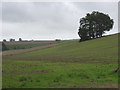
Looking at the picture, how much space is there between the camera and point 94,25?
309 feet

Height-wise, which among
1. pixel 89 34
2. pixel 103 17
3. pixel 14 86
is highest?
pixel 103 17

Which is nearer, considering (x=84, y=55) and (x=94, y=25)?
(x=84, y=55)

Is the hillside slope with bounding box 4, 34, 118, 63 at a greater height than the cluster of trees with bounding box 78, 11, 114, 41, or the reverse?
the cluster of trees with bounding box 78, 11, 114, 41

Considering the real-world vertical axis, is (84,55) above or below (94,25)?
→ below

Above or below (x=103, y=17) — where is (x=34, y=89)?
below

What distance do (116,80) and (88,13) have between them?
89.0 m

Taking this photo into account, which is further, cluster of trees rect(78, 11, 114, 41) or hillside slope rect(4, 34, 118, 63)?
cluster of trees rect(78, 11, 114, 41)

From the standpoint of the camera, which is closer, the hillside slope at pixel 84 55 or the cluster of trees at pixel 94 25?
the hillside slope at pixel 84 55

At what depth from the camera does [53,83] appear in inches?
597

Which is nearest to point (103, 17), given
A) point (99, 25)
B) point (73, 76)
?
point (99, 25)

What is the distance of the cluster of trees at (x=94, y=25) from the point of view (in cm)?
9312

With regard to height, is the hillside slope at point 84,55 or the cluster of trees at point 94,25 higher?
the cluster of trees at point 94,25

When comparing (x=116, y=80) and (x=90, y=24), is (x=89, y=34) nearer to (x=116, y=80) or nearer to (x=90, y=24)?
(x=90, y=24)

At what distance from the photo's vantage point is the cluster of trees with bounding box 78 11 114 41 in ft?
306
